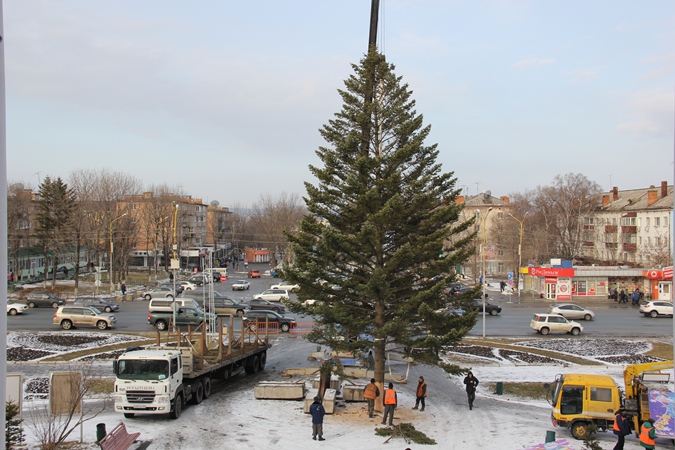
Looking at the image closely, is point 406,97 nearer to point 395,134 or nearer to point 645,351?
point 395,134

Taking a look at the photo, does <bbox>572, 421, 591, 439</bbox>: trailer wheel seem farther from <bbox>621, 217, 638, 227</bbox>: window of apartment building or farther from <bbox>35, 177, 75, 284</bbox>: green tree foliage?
<bbox>621, 217, 638, 227</bbox>: window of apartment building

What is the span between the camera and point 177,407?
66.0 feet

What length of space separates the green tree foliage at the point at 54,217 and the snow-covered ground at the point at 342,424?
50999 millimetres

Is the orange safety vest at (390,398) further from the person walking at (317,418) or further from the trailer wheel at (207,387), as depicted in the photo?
the trailer wheel at (207,387)

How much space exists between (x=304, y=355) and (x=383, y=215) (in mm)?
14200

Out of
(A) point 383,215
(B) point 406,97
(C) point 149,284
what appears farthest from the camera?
(C) point 149,284

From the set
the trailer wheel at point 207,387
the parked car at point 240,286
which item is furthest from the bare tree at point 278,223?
the trailer wheel at point 207,387

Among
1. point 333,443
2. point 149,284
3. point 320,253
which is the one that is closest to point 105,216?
point 149,284

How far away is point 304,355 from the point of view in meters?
32.7

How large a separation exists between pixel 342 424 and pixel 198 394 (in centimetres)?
566

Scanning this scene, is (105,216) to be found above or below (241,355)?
Answer: above

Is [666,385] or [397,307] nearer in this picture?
[666,385]

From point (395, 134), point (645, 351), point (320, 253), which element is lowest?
point (645, 351)

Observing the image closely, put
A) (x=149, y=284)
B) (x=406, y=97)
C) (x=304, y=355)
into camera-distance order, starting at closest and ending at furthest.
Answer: (x=406, y=97) < (x=304, y=355) < (x=149, y=284)
